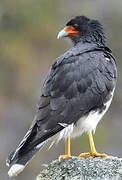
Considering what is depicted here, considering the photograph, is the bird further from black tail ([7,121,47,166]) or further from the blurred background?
the blurred background

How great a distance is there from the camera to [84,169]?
7.50 meters

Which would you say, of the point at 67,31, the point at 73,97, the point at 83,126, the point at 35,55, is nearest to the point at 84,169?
the point at 83,126

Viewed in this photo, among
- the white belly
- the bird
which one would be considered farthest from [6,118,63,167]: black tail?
the white belly

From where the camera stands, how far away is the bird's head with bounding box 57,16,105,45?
951cm

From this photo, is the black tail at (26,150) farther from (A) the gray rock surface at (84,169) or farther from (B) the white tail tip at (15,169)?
(A) the gray rock surface at (84,169)

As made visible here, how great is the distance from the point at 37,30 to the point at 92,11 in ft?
5.62

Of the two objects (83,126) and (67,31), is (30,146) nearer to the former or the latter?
(83,126)

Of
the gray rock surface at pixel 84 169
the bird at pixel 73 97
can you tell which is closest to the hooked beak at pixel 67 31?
the bird at pixel 73 97

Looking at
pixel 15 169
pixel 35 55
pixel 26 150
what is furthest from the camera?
pixel 35 55

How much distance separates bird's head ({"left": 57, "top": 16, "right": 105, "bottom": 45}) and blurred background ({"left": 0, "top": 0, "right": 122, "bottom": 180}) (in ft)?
22.4

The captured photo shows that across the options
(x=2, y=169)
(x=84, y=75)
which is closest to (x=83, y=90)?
(x=84, y=75)

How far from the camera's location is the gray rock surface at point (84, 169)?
24.1 feet

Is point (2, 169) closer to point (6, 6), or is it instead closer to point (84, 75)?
point (6, 6)

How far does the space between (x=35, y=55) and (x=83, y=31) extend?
26.6ft
